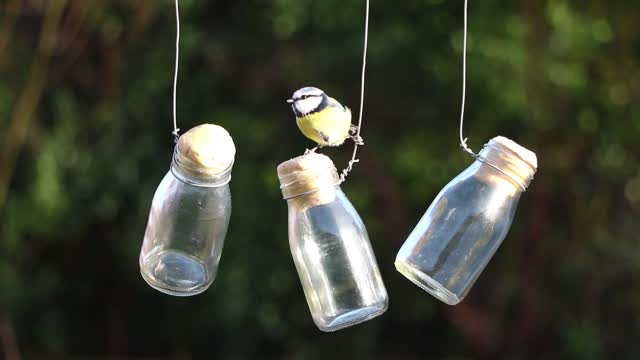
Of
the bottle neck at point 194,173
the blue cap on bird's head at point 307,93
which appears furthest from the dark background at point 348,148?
the bottle neck at point 194,173

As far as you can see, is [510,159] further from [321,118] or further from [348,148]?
[348,148]

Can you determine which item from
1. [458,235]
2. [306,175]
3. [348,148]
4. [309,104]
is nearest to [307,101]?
[309,104]

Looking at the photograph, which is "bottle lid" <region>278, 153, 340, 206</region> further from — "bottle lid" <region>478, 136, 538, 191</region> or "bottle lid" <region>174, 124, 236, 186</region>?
"bottle lid" <region>478, 136, 538, 191</region>

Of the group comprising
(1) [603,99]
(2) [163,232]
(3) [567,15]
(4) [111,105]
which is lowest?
(4) [111,105]

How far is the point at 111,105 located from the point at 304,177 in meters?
1.76

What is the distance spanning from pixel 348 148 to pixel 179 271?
61.5 inches

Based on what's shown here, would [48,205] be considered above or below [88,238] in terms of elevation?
above

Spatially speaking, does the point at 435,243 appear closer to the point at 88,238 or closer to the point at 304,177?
the point at 304,177

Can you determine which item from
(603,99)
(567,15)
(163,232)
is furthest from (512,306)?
(163,232)

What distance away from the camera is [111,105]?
8.61 ft

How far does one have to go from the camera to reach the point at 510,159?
3.26 feet

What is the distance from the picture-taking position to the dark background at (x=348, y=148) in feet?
7.98

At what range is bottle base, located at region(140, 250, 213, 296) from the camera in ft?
3.43

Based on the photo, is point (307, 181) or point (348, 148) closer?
point (307, 181)
